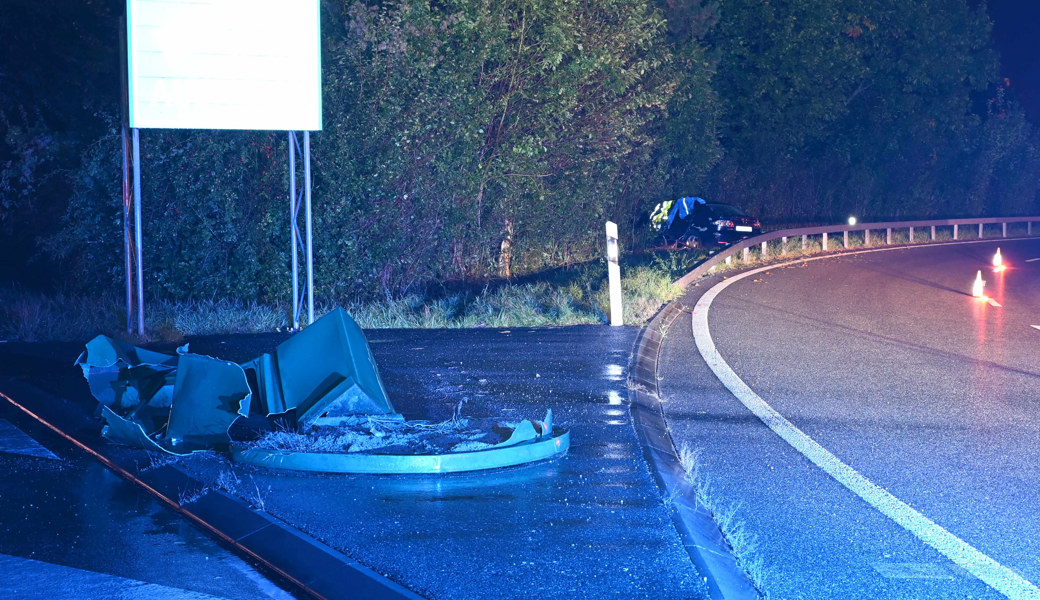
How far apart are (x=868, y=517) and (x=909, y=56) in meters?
40.9

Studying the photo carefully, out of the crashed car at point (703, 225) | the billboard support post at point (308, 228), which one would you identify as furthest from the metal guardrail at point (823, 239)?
the billboard support post at point (308, 228)

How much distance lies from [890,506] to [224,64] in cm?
826

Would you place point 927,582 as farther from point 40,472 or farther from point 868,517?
point 40,472

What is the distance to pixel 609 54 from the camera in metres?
18.0

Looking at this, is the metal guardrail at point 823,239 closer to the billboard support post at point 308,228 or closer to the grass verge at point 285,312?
the grass verge at point 285,312

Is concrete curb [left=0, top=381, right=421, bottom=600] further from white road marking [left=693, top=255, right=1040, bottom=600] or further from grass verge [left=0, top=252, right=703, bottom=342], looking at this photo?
grass verge [left=0, top=252, right=703, bottom=342]

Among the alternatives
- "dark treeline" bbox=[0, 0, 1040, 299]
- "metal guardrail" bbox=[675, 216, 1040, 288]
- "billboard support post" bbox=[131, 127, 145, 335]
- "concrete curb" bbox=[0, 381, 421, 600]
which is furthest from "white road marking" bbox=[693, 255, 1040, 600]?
"metal guardrail" bbox=[675, 216, 1040, 288]

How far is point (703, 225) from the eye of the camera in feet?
87.0

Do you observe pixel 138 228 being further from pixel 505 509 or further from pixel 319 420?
pixel 505 509

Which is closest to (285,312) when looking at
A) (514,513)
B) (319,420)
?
(319,420)

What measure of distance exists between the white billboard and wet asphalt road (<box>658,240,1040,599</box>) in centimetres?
493

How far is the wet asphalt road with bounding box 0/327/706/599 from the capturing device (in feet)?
14.3

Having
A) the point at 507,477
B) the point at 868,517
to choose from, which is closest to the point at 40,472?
the point at 507,477

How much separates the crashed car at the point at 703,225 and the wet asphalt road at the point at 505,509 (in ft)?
60.0
